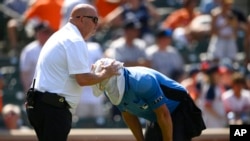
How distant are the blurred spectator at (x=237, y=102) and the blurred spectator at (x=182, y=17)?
1.98 metres

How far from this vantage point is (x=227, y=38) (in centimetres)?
1351

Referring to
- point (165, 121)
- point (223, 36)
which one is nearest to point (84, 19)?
point (165, 121)

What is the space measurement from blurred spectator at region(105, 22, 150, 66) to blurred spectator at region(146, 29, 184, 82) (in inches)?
7.1

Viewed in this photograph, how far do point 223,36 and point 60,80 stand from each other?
6.63 meters

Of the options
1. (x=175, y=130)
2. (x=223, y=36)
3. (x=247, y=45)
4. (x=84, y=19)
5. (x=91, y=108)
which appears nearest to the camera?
(x=84, y=19)

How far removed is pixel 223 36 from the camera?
44.3ft

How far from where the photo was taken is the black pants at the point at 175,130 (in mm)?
7762

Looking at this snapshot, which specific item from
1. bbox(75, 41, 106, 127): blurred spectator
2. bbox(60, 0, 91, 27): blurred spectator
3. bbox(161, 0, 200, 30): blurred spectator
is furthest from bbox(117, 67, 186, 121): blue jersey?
bbox(161, 0, 200, 30): blurred spectator

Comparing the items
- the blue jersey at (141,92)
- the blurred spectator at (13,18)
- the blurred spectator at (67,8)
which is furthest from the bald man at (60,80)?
the blurred spectator at (13,18)

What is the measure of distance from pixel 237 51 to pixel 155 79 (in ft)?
21.4

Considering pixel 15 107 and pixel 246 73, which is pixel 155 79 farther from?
pixel 246 73

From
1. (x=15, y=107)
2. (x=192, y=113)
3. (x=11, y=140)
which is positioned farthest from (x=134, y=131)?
(x=15, y=107)

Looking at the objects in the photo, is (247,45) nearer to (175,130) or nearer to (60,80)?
(175,130)

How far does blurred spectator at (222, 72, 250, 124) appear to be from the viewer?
12.3 metres
